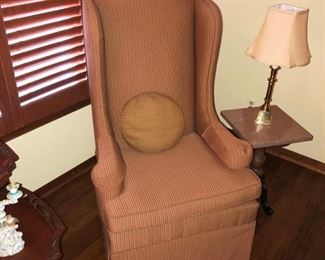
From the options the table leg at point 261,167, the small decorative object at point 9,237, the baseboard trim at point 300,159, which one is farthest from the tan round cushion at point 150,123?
the baseboard trim at point 300,159

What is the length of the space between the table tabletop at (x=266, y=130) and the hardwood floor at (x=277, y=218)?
49 centimetres

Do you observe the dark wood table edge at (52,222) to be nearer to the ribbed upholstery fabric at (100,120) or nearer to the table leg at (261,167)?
the ribbed upholstery fabric at (100,120)

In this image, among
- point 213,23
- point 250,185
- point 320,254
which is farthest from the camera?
point 320,254

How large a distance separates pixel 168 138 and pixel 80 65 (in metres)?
0.69

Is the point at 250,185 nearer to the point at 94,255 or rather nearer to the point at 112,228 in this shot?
the point at 112,228

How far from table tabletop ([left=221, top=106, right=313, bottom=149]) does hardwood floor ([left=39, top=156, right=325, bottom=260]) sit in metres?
0.49

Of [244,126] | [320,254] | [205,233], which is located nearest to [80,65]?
[244,126]

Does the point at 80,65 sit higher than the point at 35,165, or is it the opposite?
the point at 80,65

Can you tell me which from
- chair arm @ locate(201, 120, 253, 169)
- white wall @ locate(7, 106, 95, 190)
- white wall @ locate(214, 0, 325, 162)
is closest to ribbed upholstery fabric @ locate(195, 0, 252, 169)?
chair arm @ locate(201, 120, 253, 169)

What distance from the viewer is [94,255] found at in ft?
5.83

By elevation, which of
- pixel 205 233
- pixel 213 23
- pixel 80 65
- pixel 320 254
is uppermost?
pixel 213 23

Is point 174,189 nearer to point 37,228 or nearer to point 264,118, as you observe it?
point 37,228

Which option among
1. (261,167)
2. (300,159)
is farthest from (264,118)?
(300,159)

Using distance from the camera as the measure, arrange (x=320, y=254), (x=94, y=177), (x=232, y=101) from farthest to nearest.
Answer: (x=232, y=101) → (x=320, y=254) → (x=94, y=177)
